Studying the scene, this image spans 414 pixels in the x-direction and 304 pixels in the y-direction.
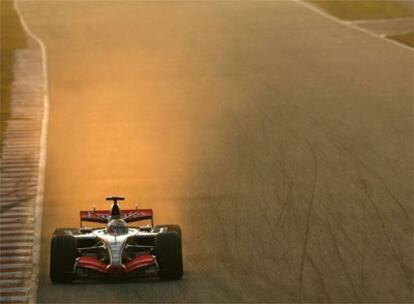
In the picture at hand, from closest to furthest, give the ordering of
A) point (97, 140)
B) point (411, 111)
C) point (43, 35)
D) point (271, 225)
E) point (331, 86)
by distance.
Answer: point (271, 225), point (97, 140), point (411, 111), point (331, 86), point (43, 35)

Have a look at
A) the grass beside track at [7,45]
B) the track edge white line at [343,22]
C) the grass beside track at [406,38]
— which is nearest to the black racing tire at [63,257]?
the grass beside track at [7,45]

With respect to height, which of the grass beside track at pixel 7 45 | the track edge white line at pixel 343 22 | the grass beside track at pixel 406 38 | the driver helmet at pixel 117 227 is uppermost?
the driver helmet at pixel 117 227

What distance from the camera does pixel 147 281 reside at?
20.5 meters

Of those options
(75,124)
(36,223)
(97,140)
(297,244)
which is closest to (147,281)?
(297,244)

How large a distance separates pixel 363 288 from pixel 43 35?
34170 mm

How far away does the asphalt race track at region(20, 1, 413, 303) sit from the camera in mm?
21266

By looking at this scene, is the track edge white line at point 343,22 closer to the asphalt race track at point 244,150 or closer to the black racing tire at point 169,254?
the asphalt race track at point 244,150

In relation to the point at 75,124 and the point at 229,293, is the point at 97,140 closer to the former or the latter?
the point at 75,124

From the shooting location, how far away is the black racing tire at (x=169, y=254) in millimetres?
20203

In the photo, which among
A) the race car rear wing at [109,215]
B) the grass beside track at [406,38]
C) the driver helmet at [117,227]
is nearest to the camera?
the driver helmet at [117,227]

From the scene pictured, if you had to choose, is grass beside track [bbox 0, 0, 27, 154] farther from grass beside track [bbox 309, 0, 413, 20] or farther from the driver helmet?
grass beside track [bbox 309, 0, 413, 20]

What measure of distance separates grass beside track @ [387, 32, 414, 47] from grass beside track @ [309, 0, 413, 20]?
18.4ft

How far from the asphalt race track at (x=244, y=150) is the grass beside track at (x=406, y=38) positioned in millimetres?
1116

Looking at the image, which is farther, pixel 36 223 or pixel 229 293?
pixel 36 223
